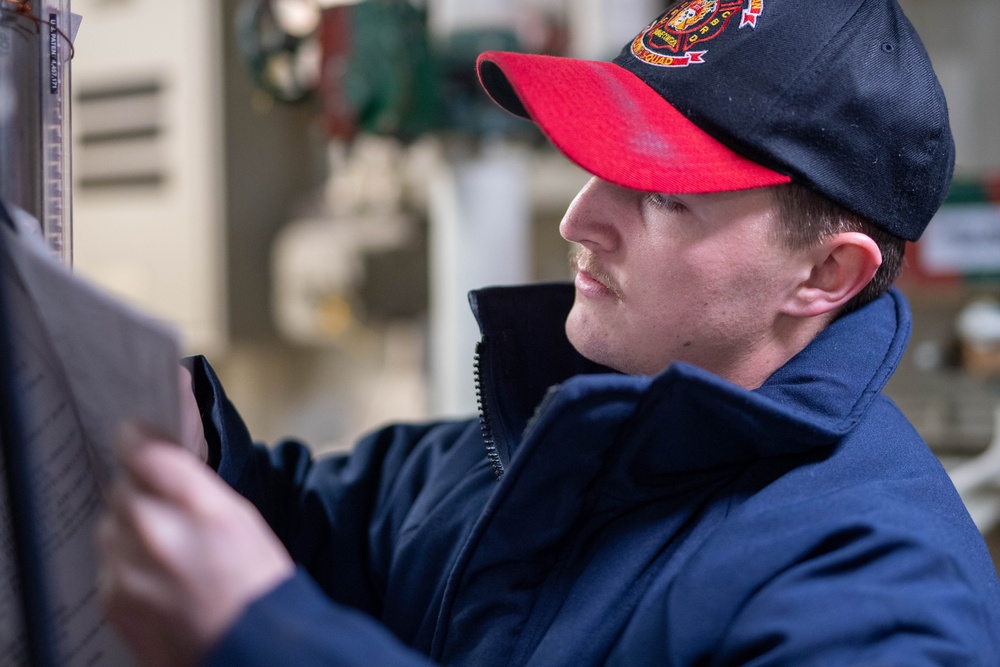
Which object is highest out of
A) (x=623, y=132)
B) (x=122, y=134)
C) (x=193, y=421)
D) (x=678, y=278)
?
(x=122, y=134)

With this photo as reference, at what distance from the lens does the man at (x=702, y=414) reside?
0.60m

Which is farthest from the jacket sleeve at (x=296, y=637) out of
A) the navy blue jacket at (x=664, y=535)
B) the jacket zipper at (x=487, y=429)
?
the jacket zipper at (x=487, y=429)

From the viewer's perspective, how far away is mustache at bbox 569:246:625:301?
0.77 metres

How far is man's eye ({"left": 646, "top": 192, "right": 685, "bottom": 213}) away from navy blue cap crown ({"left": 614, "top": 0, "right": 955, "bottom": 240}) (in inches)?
2.3

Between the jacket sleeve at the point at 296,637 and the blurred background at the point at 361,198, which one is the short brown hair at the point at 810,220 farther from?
the blurred background at the point at 361,198

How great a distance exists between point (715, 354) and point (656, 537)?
0.60ft

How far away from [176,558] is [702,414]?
353 mm

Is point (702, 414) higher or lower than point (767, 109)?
lower

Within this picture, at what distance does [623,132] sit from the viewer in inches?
28.6

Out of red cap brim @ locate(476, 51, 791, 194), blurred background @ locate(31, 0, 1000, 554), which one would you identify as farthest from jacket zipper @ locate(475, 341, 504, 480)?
blurred background @ locate(31, 0, 1000, 554)

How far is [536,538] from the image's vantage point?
2.22 ft

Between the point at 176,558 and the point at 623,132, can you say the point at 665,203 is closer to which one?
the point at 623,132

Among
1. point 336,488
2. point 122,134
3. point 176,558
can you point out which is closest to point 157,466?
point 176,558

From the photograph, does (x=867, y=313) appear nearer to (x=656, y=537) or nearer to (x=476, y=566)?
(x=656, y=537)
